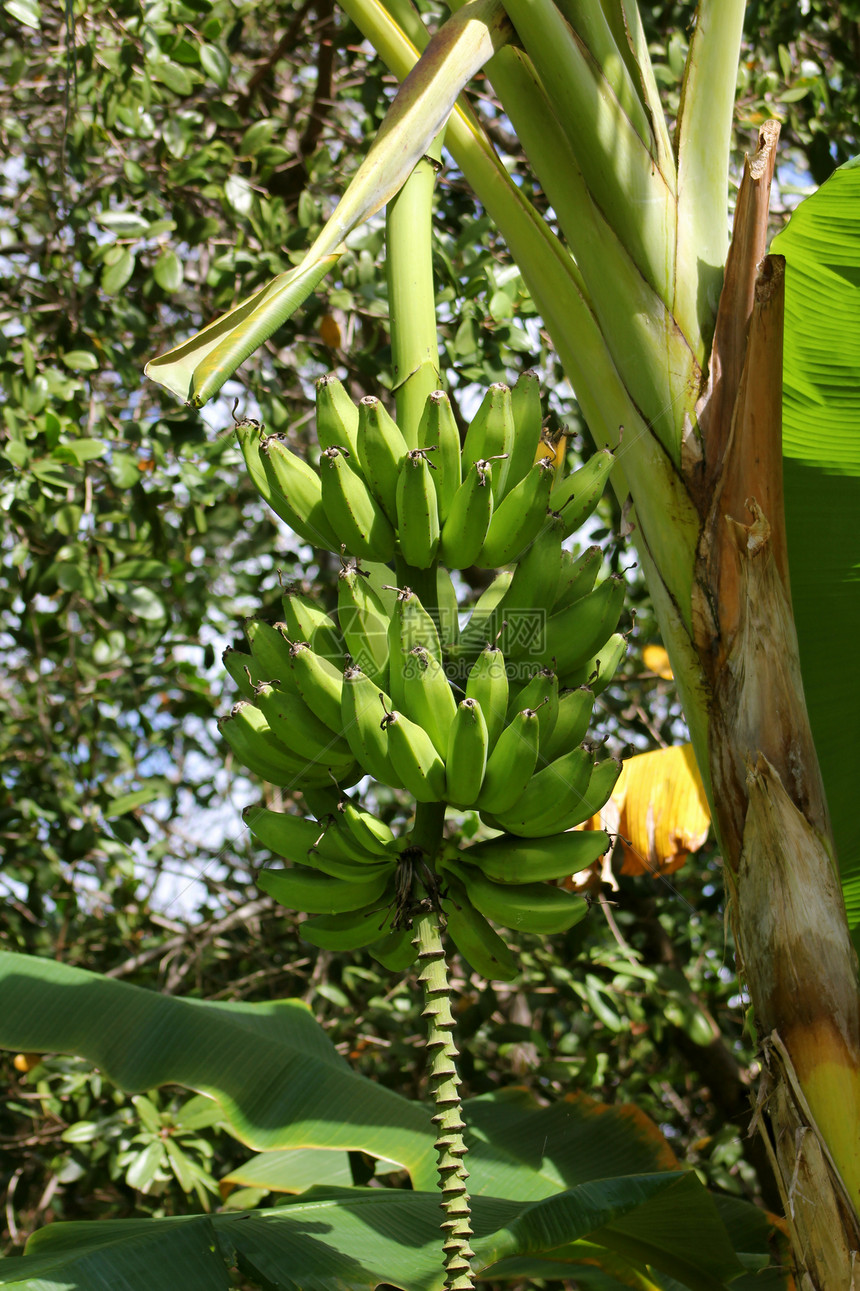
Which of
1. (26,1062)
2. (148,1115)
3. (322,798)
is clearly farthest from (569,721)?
(26,1062)

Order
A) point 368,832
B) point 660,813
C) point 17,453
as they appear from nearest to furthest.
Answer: point 368,832, point 660,813, point 17,453

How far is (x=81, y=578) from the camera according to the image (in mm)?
2309

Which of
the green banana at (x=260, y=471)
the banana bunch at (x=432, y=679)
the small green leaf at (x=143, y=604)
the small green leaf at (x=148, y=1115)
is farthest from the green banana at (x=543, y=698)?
the small green leaf at (x=148, y=1115)

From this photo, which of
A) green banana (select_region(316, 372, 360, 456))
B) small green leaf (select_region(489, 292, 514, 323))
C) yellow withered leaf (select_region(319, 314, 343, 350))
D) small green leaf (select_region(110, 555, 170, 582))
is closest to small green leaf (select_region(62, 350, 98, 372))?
small green leaf (select_region(110, 555, 170, 582))

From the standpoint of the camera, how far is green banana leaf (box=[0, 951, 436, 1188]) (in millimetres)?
1629

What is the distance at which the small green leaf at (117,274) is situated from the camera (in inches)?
92.3

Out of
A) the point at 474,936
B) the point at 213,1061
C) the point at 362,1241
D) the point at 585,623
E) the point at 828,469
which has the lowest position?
the point at 362,1241

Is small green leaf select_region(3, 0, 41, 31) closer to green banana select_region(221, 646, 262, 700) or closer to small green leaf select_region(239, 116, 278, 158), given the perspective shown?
small green leaf select_region(239, 116, 278, 158)

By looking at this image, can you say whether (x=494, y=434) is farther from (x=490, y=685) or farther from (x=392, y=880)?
(x=392, y=880)

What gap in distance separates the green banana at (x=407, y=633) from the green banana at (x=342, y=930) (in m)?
0.26

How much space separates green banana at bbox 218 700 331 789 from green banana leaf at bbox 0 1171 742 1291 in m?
0.54

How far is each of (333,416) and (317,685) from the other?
32 centimetres

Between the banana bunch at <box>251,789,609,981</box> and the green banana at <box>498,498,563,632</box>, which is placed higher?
the green banana at <box>498,498,563,632</box>

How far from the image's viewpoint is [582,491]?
46.6 inches
